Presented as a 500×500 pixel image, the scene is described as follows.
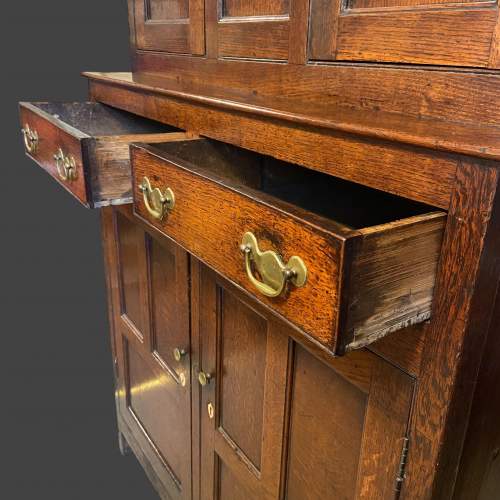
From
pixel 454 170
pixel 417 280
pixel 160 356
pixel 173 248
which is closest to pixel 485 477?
pixel 417 280

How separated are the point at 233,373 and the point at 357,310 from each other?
68cm

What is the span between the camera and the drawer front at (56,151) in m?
1.07

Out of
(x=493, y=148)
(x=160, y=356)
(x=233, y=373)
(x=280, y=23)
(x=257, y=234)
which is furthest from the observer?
(x=160, y=356)

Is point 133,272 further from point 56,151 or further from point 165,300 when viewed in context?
point 56,151

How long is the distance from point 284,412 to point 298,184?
0.47 meters

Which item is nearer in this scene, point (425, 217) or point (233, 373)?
point (425, 217)

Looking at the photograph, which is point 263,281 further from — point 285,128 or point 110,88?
point 110,88

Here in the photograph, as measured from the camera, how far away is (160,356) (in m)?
1.60

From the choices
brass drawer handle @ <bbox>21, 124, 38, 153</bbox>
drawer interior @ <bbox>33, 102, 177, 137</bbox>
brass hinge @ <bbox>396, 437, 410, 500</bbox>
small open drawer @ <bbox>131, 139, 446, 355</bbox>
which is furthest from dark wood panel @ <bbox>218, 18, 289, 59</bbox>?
brass hinge @ <bbox>396, 437, 410, 500</bbox>

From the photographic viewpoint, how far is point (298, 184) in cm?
115

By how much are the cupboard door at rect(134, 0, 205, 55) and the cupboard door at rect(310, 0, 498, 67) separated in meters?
0.41

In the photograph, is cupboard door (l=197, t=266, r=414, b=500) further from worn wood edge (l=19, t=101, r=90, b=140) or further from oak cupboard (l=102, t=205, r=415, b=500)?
worn wood edge (l=19, t=101, r=90, b=140)

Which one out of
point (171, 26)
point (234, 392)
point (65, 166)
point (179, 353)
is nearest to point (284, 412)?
point (234, 392)

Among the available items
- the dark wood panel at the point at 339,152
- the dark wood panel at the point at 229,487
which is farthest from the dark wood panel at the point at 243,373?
the dark wood panel at the point at 339,152
